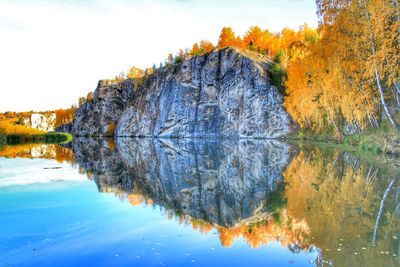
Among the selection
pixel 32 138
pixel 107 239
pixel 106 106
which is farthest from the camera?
pixel 106 106

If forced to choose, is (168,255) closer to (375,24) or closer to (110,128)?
(375,24)

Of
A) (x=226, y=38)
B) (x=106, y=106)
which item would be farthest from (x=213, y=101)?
(x=106, y=106)

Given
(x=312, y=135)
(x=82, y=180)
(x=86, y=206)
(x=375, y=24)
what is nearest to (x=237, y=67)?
(x=312, y=135)

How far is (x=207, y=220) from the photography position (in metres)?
8.98

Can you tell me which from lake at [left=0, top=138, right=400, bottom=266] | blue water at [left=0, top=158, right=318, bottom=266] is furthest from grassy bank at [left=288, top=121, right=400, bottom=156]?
blue water at [left=0, top=158, right=318, bottom=266]

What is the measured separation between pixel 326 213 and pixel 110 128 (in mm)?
94458

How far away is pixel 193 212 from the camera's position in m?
9.83

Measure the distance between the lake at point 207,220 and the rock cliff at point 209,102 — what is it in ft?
137

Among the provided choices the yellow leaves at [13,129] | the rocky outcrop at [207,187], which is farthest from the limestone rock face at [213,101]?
the rocky outcrop at [207,187]

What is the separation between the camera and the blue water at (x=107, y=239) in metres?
6.37

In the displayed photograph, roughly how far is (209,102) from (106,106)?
4306 cm

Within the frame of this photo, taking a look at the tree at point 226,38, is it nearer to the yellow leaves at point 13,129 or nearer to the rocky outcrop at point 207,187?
the yellow leaves at point 13,129

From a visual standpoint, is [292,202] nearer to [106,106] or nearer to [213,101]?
[213,101]

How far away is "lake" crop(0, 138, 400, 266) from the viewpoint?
6504mm
